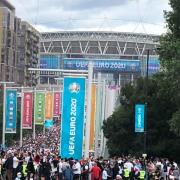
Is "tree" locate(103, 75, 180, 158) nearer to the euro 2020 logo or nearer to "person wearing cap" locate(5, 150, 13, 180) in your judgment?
the euro 2020 logo

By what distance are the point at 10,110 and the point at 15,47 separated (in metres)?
102

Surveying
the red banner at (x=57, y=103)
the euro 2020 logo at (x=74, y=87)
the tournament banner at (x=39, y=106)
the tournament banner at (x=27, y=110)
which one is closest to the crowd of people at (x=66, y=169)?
the euro 2020 logo at (x=74, y=87)

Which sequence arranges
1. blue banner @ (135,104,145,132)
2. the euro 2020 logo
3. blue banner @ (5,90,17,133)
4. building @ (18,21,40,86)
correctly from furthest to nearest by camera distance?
building @ (18,21,40,86), blue banner @ (5,90,17,133), blue banner @ (135,104,145,132), the euro 2020 logo

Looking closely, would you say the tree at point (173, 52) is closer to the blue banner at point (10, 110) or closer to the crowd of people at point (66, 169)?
the crowd of people at point (66, 169)

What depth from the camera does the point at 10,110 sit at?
47938mm

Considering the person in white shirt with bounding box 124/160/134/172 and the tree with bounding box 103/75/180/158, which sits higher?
the tree with bounding box 103/75/180/158

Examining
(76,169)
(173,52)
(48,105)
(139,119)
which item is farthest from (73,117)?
(48,105)

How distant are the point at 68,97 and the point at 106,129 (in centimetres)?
2419

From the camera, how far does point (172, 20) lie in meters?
30.6

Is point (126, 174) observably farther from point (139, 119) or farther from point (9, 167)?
point (139, 119)

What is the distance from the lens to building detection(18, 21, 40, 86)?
15548cm

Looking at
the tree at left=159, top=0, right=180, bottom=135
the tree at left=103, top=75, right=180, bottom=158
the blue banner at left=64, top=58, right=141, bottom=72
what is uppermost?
the blue banner at left=64, top=58, right=141, bottom=72

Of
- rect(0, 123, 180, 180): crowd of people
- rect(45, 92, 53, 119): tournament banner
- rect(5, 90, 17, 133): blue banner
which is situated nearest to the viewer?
rect(0, 123, 180, 180): crowd of people

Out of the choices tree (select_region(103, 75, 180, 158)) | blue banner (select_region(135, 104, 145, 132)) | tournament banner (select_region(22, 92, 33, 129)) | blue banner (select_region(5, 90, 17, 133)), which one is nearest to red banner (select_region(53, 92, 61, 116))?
tournament banner (select_region(22, 92, 33, 129))
